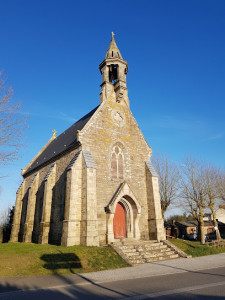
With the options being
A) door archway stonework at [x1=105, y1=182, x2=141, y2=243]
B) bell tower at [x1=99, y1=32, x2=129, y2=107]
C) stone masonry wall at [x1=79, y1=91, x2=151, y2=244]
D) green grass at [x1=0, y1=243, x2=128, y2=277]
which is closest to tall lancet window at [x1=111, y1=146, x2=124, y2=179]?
stone masonry wall at [x1=79, y1=91, x2=151, y2=244]

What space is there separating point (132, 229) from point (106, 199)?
11.5 feet

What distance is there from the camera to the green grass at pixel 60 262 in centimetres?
980

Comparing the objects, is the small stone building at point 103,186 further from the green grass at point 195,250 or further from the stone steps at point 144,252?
the green grass at point 195,250

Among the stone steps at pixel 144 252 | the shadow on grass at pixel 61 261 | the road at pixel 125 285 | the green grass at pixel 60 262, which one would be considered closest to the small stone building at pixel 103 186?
the stone steps at pixel 144 252

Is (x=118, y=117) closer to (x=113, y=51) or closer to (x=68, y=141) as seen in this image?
(x=68, y=141)

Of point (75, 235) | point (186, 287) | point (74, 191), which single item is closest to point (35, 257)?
point (75, 235)

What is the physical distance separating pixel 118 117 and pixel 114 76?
5.95 meters

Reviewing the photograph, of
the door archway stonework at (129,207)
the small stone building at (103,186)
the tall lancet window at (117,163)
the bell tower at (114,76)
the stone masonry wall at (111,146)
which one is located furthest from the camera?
the bell tower at (114,76)

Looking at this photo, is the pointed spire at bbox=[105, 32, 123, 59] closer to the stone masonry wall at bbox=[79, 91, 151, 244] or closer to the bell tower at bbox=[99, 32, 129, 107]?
the bell tower at bbox=[99, 32, 129, 107]

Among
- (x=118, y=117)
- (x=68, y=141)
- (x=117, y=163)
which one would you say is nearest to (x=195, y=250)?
(x=117, y=163)

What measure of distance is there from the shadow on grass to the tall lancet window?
753cm

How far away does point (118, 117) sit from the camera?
1961 centimetres

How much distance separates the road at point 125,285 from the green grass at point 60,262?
774 mm

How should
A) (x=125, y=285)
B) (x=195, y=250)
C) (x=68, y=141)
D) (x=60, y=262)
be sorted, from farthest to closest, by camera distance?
(x=68, y=141), (x=195, y=250), (x=60, y=262), (x=125, y=285)
